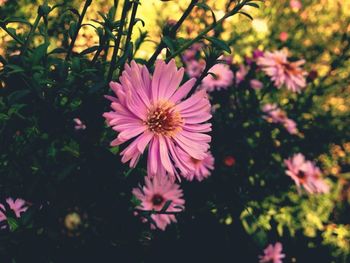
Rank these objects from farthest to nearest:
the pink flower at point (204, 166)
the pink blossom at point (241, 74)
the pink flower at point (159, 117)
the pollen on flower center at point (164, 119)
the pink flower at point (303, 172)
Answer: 1. the pink blossom at point (241, 74)
2. the pink flower at point (303, 172)
3. the pink flower at point (204, 166)
4. the pollen on flower center at point (164, 119)
5. the pink flower at point (159, 117)

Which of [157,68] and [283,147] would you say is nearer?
[157,68]

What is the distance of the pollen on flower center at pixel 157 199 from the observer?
145 centimetres

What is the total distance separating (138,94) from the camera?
738 millimetres

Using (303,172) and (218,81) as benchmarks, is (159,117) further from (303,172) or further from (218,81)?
(303,172)

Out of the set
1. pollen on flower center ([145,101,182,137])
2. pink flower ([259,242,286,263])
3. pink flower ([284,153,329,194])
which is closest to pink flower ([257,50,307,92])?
pink flower ([284,153,329,194])

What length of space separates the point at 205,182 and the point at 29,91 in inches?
38.5

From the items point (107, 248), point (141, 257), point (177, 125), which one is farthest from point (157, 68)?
point (141, 257)

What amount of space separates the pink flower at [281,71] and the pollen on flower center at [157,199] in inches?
27.0

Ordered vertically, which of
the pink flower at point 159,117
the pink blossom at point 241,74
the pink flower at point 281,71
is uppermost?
the pink blossom at point 241,74

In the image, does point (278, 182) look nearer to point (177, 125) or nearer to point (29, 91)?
point (177, 125)

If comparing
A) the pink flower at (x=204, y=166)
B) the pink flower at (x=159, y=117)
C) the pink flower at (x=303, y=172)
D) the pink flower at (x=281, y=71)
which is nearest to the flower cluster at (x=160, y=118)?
the pink flower at (x=159, y=117)

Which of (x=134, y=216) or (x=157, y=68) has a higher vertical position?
(x=157, y=68)

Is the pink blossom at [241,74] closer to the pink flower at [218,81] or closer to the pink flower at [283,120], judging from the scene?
the pink flower at [218,81]

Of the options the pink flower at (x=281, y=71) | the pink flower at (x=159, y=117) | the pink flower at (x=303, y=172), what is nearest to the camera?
the pink flower at (x=159, y=117)
